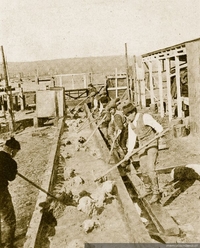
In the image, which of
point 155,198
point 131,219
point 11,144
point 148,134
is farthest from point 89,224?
point 148,134

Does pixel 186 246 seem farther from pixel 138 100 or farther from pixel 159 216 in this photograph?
pixel 138 100

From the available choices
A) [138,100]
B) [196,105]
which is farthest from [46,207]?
[138,100]

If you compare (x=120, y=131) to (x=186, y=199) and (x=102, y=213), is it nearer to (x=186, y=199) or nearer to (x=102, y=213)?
(x=186, y=199)

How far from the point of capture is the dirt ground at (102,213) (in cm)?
437

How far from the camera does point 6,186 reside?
164 inches

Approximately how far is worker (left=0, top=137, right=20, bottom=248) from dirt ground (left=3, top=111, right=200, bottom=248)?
28 centimetres

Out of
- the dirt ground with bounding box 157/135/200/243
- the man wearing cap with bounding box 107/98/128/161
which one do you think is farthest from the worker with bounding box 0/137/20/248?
the man wearing cap with bounding box 107/98/128/161

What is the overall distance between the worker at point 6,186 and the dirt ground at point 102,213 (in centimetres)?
28

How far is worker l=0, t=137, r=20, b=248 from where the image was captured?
13.4 ft

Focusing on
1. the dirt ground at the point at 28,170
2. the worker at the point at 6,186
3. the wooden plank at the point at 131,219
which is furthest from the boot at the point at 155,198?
the worker at the point at 6,186

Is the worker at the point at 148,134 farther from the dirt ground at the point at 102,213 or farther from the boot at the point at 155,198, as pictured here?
the dirt ground at the point at 102,213

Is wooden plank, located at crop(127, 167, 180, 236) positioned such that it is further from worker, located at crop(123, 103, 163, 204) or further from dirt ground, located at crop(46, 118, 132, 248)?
dirt ground, located at crop(46, 118, 132, 248)

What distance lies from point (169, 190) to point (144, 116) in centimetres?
150

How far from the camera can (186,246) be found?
3.77m
